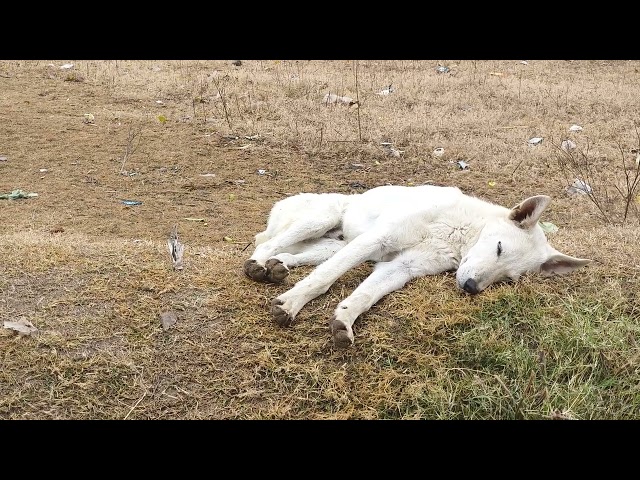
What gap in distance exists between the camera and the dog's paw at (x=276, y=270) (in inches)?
168

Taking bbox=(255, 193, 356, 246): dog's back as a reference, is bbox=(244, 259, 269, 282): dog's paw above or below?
below

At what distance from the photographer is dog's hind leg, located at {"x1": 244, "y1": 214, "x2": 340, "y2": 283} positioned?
430cm

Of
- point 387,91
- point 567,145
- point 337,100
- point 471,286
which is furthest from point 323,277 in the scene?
point 387,91

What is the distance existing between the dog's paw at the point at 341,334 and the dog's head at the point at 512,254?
0.87 metres

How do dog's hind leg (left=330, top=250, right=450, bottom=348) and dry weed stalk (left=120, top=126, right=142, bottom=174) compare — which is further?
dry weed stalk (left=120, top=126, right=142, bottom=174)

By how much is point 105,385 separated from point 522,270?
2.84 meters

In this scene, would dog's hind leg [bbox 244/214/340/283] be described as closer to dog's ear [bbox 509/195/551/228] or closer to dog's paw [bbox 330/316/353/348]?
dog's paw [bbox 330/316/353/348]

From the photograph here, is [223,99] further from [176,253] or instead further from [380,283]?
[380,283]

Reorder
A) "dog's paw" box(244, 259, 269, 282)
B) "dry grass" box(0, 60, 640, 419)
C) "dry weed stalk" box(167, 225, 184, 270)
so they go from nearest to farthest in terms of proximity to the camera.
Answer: "dry grass" box(0, 60, 640, 419) < "dog's paw" box(244, 259, 269, 282) < "dry weed stalk" box(167, 225, 184, 270)

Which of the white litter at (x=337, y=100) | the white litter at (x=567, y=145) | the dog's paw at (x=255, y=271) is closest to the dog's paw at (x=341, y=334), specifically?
the dog's paw at (x=255, y=271)

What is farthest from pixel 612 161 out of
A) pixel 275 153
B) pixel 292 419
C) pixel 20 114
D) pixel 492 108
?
pixel 20 114

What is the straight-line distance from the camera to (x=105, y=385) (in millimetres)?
3521

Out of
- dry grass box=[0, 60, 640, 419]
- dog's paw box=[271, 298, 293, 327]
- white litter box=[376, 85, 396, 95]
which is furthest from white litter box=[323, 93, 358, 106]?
dog's paw box=[271, 298, 293, 327]

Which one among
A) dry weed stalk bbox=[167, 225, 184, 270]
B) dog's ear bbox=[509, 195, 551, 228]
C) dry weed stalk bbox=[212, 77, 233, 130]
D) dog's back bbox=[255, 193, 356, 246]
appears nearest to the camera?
dog's ear bbox=[509, 195, 551, 228]
